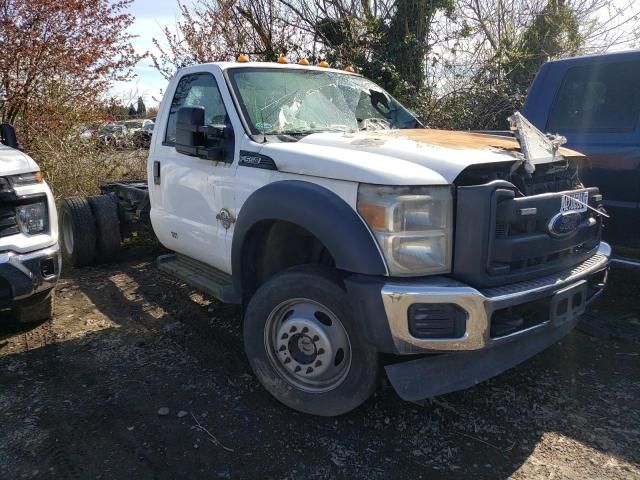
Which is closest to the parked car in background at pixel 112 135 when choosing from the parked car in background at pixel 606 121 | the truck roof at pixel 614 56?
the parked car in background at pixel 606 121

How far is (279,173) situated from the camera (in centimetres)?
318

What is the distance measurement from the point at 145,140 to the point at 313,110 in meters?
6.91

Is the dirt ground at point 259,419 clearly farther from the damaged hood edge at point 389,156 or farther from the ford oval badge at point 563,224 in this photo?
the damaged hood edge at point 389,156

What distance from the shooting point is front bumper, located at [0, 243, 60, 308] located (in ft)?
12.0

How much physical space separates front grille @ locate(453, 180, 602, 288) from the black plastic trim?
44 cm

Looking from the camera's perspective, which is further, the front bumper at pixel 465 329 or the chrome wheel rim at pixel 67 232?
the chrome wheel rim at pixel 67 232

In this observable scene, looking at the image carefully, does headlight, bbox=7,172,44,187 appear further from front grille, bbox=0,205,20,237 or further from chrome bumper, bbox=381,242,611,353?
chrome bumper, bbox=381,242,611,353

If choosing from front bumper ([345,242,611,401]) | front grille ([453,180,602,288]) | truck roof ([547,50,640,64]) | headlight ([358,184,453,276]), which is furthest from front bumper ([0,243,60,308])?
truck roof ([547,50,640,64])

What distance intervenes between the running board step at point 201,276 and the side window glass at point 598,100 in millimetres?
3188

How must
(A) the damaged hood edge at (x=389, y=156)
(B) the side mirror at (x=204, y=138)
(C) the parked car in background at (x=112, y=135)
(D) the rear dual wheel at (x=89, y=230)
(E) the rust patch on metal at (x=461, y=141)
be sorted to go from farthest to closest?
1. (C) the parked car in background at (x=112, y=135)
2. (D) the rear dual wheel at (x=89, y=230)
3. (B) the side mirror at (x=204, y=138)
4. (E) the rust patch on metal at (x=461, y=141)
5. (A) the damaged hood edge at (x=389, y=156)

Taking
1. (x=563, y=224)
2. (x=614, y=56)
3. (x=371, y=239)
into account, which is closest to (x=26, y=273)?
(x=371, y=239)

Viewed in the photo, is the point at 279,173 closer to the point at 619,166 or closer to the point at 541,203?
the point at 541,203

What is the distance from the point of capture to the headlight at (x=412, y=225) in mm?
2586

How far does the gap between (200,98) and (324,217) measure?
6.51 feet
